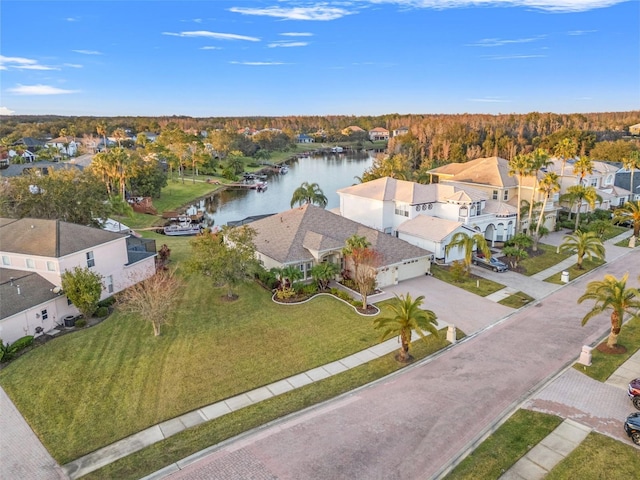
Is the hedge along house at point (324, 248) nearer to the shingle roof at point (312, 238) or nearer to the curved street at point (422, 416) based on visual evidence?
the shingle roof at point (312, 238)

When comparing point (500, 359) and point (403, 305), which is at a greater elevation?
point (403, 305)

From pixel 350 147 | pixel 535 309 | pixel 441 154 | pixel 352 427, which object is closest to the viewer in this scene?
pixel 352 427

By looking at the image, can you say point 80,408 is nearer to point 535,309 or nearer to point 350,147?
point 535,309

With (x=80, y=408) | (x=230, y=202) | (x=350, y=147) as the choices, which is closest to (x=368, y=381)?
(x=80, y=408)

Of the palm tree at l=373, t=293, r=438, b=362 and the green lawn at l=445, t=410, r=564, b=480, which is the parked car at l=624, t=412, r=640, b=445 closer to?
the green lawn at l=445, t=410, r=564, b=480

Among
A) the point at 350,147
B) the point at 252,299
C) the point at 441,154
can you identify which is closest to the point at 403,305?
the point at 252,299

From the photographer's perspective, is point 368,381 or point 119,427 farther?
point 368,381

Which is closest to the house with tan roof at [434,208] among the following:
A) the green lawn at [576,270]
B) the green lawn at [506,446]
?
the green lawn at [576,270]

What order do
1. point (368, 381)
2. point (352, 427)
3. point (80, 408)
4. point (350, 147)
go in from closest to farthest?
point (352, 427) → point (80, 408) → point (368, 381) → point (350, 147)
